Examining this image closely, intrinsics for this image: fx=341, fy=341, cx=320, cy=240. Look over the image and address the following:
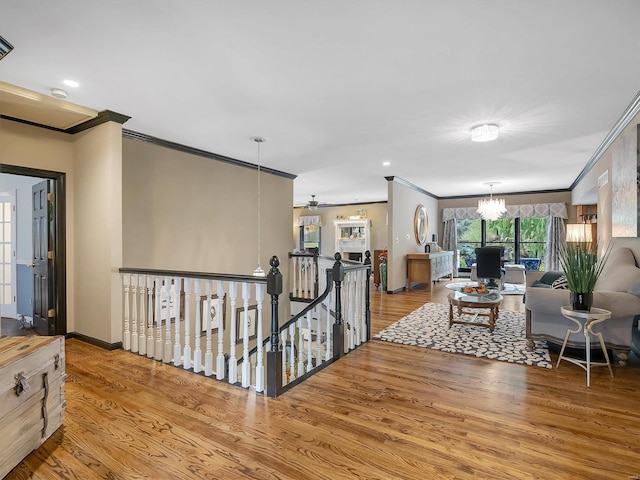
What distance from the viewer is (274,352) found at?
8.71 feet

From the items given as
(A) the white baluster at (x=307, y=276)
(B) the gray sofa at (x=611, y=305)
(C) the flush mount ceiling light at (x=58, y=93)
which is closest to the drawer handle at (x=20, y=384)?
(C) the flush mount ceiling light at (x=58, y=93)

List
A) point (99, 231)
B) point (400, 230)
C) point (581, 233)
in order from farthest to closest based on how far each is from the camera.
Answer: point (400, 230)
point (581, 233)
point (99, 231)

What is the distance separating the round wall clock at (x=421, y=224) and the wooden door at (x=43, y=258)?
23.7 feet

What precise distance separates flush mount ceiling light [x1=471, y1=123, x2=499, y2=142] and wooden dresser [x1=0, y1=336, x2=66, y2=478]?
4.39 metres

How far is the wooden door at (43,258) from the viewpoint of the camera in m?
3.91

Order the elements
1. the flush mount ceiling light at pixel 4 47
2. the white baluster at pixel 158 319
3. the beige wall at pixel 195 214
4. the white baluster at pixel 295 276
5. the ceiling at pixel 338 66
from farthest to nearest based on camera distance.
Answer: the white baluster at pixel 295 276
the beige wall at pixel 195 214
the white baluster at pixel 158 319
the flush mount ceiling light at pixel 4 47
the ceiling at pixel 338 66

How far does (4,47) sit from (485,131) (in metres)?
4.36

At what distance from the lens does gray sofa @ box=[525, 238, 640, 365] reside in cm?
304

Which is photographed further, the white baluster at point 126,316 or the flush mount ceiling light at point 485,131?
the flush mount ceiling light at point 485,131

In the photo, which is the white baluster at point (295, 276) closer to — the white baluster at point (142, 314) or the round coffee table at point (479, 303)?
the round coffee table at point (479, 303)

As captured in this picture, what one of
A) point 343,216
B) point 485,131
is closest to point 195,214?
point 485,131

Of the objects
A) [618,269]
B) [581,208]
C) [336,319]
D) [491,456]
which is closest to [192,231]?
[336,319]

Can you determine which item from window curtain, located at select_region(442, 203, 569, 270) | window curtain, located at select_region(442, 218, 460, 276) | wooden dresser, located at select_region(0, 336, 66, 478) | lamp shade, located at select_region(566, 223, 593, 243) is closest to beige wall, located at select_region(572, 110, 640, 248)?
lamp shade, located at select_region(566, 223, 593, 243)

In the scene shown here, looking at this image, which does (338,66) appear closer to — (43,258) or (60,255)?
(60,255)
